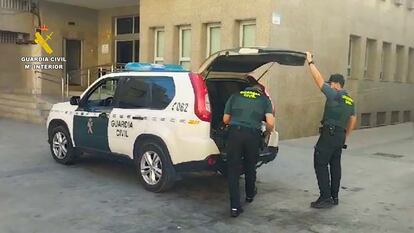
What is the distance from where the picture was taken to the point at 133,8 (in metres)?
20.0

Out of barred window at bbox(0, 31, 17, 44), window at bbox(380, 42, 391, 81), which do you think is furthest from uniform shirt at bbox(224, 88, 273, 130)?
barred window at bbox(0, 31, 17, 44)

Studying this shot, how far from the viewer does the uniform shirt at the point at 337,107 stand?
6.25m

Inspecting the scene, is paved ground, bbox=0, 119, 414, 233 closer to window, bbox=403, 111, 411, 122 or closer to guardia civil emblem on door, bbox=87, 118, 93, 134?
guardia civil emblem on door, bbox=87, 118, 93, 134

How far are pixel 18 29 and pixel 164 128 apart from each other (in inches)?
570

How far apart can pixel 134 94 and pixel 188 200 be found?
1868 mm

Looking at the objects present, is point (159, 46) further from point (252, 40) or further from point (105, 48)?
point (105, 48)

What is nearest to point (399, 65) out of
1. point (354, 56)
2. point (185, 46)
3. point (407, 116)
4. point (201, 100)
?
point (407, 116)

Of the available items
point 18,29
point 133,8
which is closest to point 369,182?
point 133,8

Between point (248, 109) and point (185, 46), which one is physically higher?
point (185, 46)

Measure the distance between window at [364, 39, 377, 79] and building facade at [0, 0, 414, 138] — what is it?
3cm

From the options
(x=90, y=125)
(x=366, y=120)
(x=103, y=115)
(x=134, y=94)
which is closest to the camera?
(x=134, y=94)

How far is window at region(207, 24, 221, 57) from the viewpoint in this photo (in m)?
13.8

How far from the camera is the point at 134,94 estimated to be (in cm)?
741

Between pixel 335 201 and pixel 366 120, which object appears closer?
pixel 335 201
